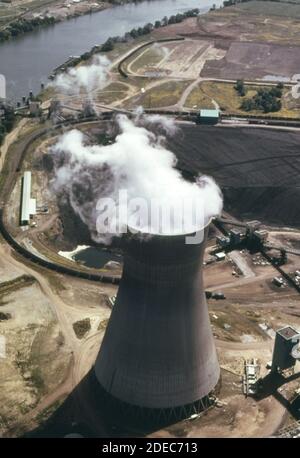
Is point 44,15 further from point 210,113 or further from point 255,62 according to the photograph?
point 210,113

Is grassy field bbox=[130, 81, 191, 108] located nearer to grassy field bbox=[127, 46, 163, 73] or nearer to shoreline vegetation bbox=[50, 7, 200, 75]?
grassy field bbox=[127, 46, 163, 73]

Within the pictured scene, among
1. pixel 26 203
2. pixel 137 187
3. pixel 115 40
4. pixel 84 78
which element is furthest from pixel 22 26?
pixel 137 187

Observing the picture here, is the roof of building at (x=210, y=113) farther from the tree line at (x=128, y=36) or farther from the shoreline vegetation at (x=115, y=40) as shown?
the tree line at (x=128, y=36)

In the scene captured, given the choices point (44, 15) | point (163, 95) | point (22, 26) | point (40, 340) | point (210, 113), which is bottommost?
point (40, 340)

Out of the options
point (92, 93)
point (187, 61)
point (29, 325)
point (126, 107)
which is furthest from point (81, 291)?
point (187, 61)

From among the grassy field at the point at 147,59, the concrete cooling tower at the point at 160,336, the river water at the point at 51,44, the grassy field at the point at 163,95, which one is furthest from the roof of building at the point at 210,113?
the concrete cooling tower at the point at 160,336
